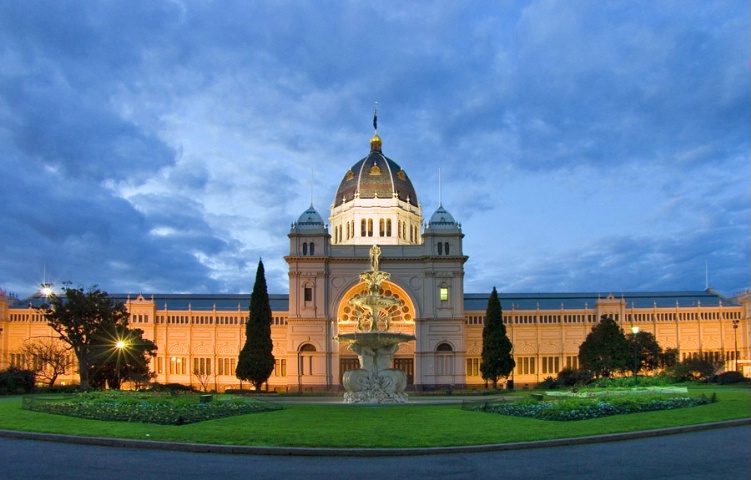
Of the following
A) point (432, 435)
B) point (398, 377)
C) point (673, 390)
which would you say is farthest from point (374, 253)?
point (432, 435)

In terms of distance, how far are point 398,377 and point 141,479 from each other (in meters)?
31.4

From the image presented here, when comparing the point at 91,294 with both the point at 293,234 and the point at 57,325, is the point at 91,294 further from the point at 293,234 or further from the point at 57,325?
the point at 293,234

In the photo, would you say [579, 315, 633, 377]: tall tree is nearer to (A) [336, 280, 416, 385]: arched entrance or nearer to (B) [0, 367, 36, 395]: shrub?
(A) [336, 280, 416, 385]: arched entrance

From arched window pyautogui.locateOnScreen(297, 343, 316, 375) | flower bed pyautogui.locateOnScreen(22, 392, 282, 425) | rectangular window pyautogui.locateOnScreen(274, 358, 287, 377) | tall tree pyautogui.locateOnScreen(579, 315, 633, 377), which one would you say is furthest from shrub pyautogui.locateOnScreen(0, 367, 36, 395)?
tall tree pyautogui.locateOnScreen(579, 315, 633, 377)

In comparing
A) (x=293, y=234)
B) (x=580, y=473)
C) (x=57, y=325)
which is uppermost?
(x=293, y=234)

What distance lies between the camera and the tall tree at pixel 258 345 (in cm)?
7644

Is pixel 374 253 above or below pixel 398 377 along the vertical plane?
above

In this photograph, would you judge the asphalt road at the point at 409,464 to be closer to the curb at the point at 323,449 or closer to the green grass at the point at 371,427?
the curb at the point at 323,449

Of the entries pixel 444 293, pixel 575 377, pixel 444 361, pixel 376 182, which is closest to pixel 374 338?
pixel 575 377

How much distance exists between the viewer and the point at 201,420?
98.9 ft

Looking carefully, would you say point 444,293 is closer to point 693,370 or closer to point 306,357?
point 306,357

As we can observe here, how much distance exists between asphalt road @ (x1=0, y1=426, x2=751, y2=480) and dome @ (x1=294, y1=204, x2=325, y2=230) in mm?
62715

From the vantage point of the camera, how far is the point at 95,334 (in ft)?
203

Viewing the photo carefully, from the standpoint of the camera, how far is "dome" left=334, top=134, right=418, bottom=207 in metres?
100
